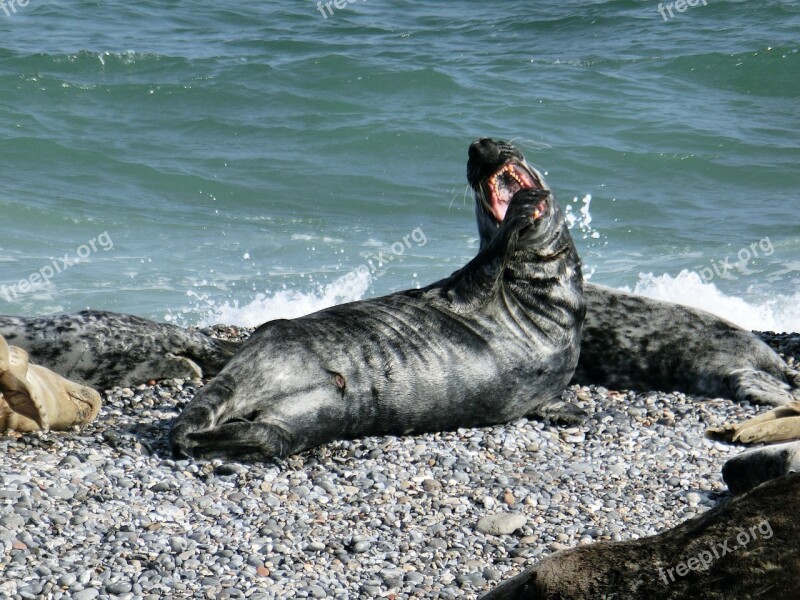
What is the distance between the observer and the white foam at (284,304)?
466 inches

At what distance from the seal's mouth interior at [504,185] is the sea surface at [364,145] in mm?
4373

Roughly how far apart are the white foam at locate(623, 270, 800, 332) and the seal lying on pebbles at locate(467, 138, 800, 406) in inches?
132

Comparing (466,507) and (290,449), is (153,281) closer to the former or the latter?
(290,449)

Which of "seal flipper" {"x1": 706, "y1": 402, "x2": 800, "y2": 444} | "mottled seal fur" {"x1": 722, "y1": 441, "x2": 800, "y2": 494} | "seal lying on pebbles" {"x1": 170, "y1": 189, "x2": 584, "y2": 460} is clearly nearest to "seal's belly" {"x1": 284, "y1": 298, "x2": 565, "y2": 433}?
"seal lying on pebbles" {"x1": 170, "y1": 189, "x2": 584, "y2": 460}

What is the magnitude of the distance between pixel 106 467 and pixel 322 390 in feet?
3.87

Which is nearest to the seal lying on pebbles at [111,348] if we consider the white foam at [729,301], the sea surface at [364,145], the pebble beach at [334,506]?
the pebble beach at [334,506]

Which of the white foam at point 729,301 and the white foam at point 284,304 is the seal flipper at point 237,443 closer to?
the white foam at point 284,304

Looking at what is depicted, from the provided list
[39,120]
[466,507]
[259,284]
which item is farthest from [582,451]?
[39,120]

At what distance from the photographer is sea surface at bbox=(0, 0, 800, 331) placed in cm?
1354

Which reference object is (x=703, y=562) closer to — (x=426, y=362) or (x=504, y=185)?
(x=426, y=362)

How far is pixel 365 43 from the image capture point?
22562 millimetres

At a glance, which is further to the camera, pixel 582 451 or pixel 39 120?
pixel 39 120

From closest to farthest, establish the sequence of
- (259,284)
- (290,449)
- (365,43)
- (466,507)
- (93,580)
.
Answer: (93,580) < (466,507) < (290,449) < (259,284) < (365,43)

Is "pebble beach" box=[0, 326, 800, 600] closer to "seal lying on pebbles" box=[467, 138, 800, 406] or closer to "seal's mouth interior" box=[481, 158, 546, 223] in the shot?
"seal lying on pebbles" box=[467, 138, 800, 406]
